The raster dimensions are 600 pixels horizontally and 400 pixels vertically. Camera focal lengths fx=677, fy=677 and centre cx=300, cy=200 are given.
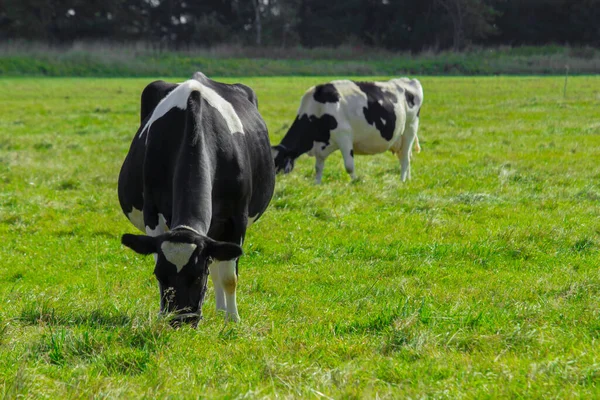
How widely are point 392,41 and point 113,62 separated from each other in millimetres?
31644

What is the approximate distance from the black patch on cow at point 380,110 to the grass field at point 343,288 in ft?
2.70

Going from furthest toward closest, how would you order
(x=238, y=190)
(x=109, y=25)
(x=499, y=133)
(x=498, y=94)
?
(x=109, y=25) → (x=498, y=94) → (x=499, y=133) → (x=238, y=190)

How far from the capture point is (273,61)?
157ft

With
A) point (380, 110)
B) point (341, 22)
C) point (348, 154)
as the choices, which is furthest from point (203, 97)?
Result: point (341, 22)

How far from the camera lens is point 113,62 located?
41.8 meters

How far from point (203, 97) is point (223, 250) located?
1.62 metres

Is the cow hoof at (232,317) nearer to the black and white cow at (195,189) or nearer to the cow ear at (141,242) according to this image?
the black and white cow at (195,189)

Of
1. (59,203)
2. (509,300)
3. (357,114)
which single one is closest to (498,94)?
(357,114)

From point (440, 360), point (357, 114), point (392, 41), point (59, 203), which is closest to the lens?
point (440, 360)

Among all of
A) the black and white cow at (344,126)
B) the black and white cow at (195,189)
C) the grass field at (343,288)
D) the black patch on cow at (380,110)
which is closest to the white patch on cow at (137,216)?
the black and white cow at (195,189)

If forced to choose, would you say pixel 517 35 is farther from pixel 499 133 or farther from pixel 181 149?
pixel 181 149

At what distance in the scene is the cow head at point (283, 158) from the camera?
1125cm

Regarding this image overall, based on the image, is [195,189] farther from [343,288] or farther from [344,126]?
[344,126]

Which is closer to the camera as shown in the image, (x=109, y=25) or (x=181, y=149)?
(x=181, y=149)
